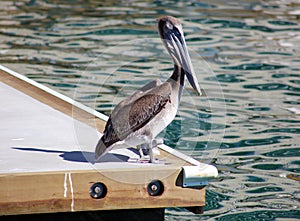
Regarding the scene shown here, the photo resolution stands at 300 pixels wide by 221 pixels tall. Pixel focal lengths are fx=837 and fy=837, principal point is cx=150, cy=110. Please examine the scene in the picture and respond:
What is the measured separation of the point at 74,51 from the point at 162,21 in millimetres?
5667

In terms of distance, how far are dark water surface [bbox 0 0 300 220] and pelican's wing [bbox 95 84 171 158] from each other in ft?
1.66

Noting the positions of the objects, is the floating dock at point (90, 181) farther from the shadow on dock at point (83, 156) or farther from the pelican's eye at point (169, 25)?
the pelican's eye at point (169, 25)

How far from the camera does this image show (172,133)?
7199mm

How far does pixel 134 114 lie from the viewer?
400 cm

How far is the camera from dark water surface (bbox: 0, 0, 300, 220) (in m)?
5.93

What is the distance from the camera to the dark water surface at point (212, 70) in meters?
5.93

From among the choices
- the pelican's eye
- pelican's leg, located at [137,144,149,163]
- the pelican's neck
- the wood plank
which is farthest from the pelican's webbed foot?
the pelican's eye

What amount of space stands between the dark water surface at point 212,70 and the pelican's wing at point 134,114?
50 centimetres

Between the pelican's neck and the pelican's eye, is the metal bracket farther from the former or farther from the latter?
the pelican's eye

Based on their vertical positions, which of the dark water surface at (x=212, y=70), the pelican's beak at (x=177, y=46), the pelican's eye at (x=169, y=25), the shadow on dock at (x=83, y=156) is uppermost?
the pelican's eye at (x=169, y=25)

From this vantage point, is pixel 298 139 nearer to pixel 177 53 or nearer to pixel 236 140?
pixel 236 140

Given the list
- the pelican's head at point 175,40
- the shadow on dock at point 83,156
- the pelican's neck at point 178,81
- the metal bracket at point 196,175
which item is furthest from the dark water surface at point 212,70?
the metal bracket at point 196,175

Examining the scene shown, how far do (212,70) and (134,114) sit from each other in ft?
15.5

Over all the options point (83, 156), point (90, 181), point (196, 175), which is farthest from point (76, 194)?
point (196, 175)
